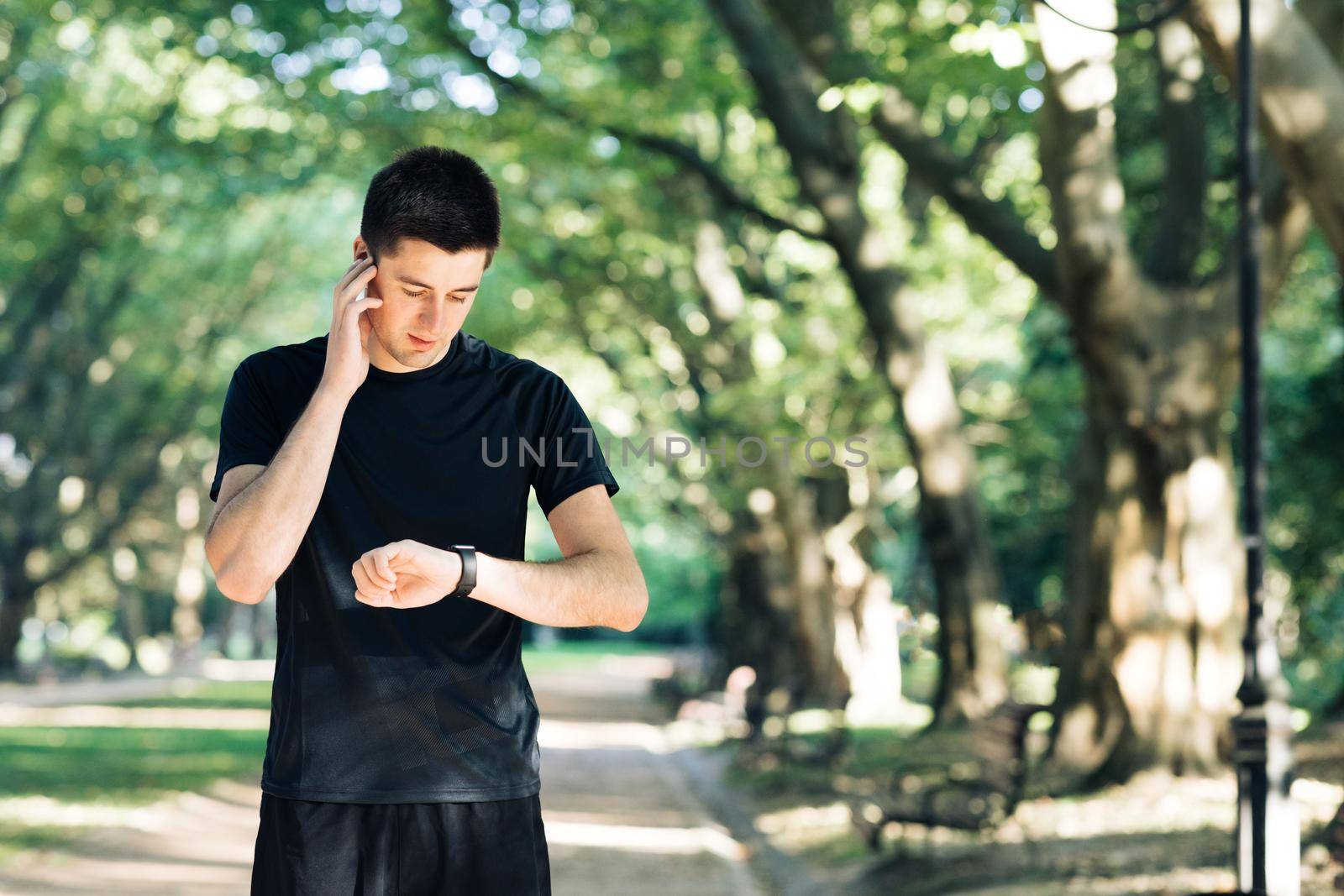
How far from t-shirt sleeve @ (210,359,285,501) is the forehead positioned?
30 cm

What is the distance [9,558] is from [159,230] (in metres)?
13.5

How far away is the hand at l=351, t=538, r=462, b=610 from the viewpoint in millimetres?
2492

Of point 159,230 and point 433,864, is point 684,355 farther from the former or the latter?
point 433,864

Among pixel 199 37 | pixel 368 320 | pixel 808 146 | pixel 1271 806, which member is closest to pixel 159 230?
pixel 199 37

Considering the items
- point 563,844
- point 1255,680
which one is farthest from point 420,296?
point 563,844

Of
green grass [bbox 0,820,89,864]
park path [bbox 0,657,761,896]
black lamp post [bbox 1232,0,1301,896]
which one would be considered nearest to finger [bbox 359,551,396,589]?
black lamp post [bbox 1232,0,1301,896]

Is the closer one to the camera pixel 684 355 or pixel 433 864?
pixel 433 864

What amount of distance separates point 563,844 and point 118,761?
8674mm

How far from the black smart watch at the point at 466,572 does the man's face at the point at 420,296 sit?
0.36 metres

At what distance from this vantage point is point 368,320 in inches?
110

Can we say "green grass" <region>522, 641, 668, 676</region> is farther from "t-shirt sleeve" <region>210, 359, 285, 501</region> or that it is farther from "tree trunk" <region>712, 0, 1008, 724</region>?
"t-shirt sleeve" <region>210, 359, 285, 501</region>

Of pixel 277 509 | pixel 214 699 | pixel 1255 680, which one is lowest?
pixel 214 699

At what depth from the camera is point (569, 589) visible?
2.73 metres

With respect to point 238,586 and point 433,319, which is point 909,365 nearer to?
point 433,319
